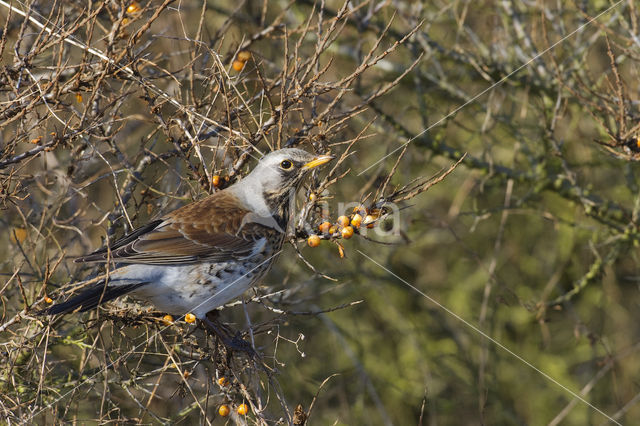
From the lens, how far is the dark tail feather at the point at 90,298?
11.4ft

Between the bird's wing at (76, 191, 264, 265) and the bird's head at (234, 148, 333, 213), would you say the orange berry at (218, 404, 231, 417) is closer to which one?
the bird's wing at (76, 191, 264, 265)

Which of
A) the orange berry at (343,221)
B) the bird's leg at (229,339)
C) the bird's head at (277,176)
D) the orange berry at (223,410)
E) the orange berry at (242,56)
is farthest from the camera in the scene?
the orange berry at (242,56)

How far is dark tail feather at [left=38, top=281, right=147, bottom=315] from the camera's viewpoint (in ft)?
11.4

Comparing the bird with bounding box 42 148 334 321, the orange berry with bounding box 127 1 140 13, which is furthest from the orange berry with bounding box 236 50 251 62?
the bird with bounding box 42 148 334 321

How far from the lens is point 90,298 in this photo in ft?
12.2

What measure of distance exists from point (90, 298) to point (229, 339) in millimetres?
789

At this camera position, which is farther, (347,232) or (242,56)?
(242,56)

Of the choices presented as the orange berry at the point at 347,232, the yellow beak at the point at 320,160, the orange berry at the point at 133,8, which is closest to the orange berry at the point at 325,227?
the orange berry at the point at 347,232

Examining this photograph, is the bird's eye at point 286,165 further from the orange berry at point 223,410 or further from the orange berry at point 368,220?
the orange berry at point 223,410

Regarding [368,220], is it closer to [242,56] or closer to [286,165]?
[286,165]

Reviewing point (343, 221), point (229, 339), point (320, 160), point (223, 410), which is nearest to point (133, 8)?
point (320, 160)

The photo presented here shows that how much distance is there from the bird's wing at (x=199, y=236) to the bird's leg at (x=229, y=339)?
0.46 m

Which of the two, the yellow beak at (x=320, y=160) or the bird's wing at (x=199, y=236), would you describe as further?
the bird's wing at (x=199, y=236)

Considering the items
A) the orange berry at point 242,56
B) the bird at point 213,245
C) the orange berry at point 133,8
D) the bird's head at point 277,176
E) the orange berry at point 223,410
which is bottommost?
the orange berry at point 223,410
